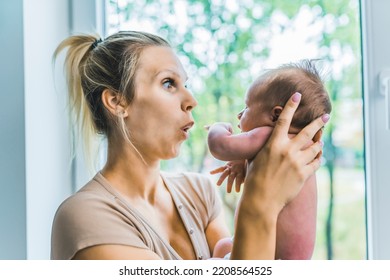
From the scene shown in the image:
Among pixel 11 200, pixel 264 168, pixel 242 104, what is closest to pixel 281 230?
pixel 264 168

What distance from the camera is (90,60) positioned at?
879 millimetres

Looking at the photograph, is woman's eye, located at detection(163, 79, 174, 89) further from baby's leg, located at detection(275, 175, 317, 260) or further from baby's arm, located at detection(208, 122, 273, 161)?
baby's leg, located at detection(275, 175, 317, 260)

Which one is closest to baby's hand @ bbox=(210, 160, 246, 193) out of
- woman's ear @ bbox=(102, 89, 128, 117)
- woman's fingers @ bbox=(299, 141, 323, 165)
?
woman's fingers @ bbox=(299, 141, 323, 165)

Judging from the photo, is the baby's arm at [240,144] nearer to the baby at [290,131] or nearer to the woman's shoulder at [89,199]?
the baby at [290,131]

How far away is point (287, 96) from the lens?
2.64 ft

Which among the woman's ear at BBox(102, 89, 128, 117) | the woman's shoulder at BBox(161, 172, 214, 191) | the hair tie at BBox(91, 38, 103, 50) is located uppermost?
the hair tie at BBox(91, 38, 103, 50)

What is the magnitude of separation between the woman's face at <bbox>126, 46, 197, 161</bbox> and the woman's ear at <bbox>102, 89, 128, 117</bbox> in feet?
0.04

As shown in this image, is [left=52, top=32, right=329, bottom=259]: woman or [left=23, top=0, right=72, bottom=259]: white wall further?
[left=23, top=0, right=72, bottom=259]: white wall

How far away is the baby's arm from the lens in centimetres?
81

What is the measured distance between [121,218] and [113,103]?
0.20m

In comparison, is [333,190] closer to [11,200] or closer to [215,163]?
[215,163]

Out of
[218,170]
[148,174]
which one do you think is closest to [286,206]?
[218,170]

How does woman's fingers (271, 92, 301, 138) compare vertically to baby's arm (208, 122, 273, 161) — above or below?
above

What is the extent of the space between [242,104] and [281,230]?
242 millimetres
